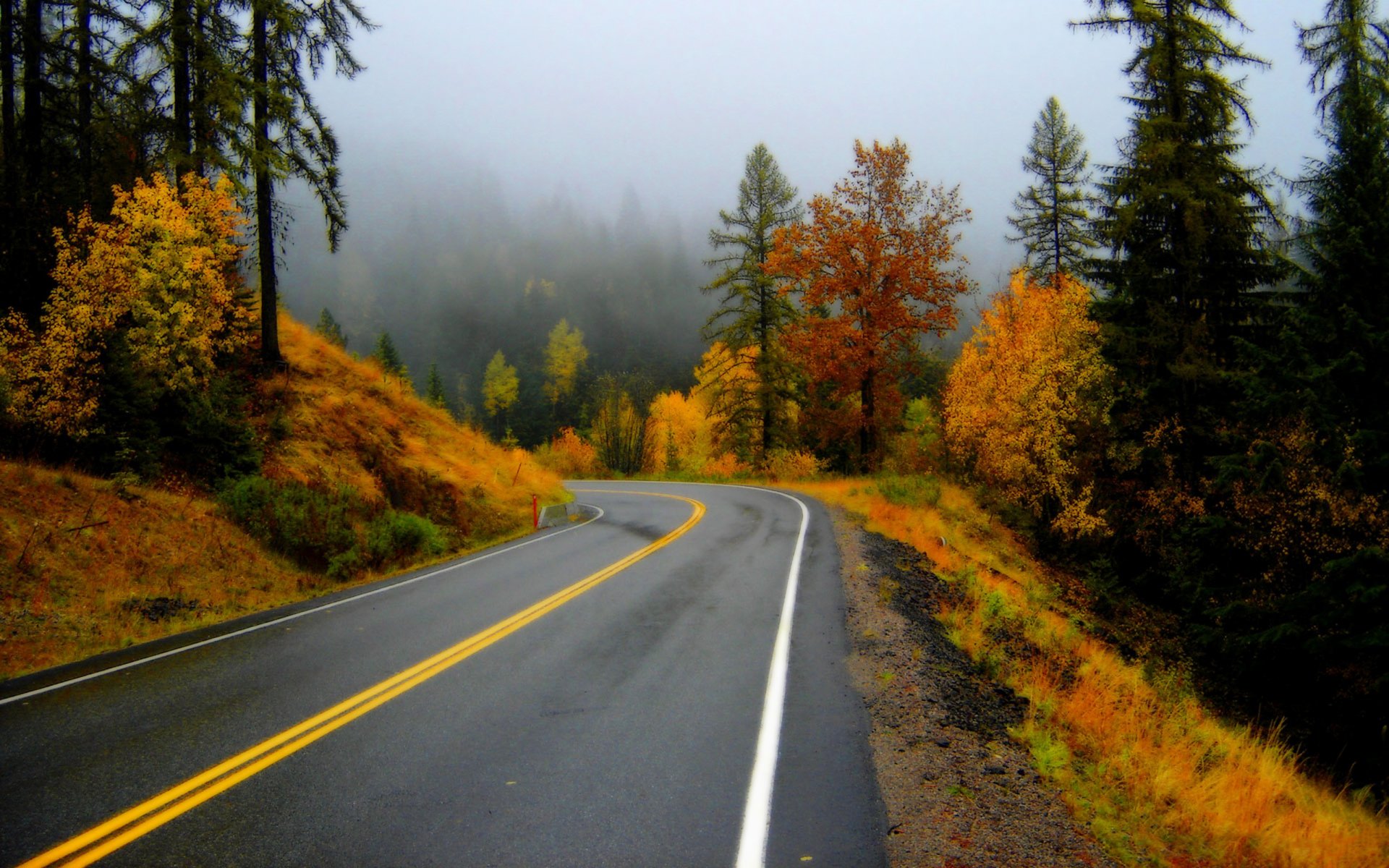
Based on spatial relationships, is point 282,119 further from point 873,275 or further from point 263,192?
point 873,275

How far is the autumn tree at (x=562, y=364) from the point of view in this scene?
300 ft

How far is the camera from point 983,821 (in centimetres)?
400

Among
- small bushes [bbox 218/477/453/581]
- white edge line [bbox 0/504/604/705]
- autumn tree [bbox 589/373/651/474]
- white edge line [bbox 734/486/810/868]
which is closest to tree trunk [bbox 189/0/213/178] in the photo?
small bushes [bbox 218/477/453/581]

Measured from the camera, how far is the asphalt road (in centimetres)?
374

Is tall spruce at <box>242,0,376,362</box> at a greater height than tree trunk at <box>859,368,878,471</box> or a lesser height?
greater

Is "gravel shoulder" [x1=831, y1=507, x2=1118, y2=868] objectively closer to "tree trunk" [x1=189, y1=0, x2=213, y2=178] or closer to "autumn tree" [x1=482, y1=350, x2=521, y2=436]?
"tree trunk" [x1=189, y1=0, x2=213, y2=178]

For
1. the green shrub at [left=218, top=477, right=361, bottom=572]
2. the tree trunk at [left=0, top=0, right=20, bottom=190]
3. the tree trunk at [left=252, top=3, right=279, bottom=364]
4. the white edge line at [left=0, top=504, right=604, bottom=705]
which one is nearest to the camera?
the white edge line at [left=0, top=504, right=604, bottom=705]

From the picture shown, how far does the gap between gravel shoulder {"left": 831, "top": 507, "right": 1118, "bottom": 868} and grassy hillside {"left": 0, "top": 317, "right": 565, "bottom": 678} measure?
8.79 meters

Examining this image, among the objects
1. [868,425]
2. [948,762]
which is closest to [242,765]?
[948,762]

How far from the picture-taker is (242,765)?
4.60m

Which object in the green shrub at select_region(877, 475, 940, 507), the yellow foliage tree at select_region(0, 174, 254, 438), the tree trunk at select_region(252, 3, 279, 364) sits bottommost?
the green shrub at select_region(877, 475, 940, 507)

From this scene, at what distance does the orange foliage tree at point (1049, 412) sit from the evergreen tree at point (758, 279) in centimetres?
1117

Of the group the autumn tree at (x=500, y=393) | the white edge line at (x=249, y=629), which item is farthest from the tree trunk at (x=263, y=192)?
the autumn tree at (x=500, y=393)

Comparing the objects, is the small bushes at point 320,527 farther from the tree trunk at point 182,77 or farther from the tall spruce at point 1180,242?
the tall spruce at point 1180,242
